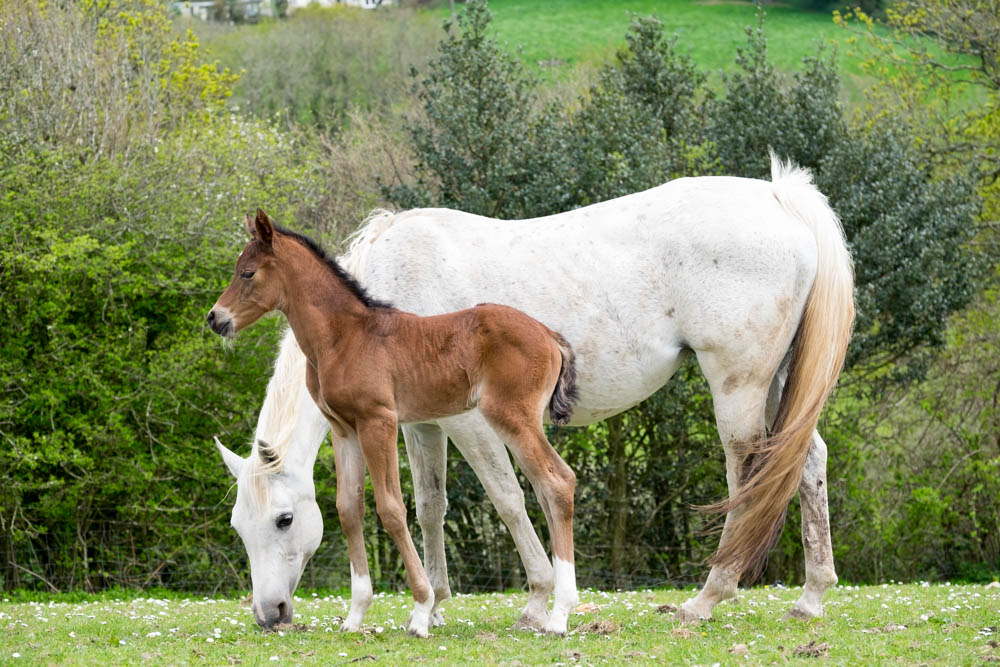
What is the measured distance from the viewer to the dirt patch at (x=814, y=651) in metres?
4.98

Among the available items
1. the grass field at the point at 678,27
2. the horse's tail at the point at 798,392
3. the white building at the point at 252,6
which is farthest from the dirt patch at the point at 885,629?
the white building at the point at 252,6

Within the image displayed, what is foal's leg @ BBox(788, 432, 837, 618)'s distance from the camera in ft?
20.8

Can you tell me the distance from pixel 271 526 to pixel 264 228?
1683mm

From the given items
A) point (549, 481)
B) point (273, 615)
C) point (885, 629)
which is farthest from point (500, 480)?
point (885, 629)

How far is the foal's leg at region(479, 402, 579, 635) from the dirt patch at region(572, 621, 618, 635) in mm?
258

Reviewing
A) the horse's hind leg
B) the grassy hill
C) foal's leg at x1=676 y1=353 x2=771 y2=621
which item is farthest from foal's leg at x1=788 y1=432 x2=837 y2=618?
the grassy hill

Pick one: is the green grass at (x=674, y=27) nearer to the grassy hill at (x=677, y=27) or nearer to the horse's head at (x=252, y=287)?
the grassy hill at (x=677, y=27)

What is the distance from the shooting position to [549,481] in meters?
5.54

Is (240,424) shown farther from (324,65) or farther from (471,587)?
(324,65)

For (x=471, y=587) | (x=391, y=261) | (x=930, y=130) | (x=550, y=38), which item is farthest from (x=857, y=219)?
(x=550, y=38)

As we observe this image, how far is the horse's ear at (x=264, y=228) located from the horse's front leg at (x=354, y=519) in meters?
1.07

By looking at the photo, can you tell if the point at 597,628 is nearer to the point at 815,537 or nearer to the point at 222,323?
the point at 815,537

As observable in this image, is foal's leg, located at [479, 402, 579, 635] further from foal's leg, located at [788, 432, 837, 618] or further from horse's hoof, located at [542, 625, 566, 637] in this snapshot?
foal's leg, located at [788, 432, 837, 618]

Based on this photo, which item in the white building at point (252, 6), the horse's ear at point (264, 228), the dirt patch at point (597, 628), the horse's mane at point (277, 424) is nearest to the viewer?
the horse's ear at point (264, 228)
